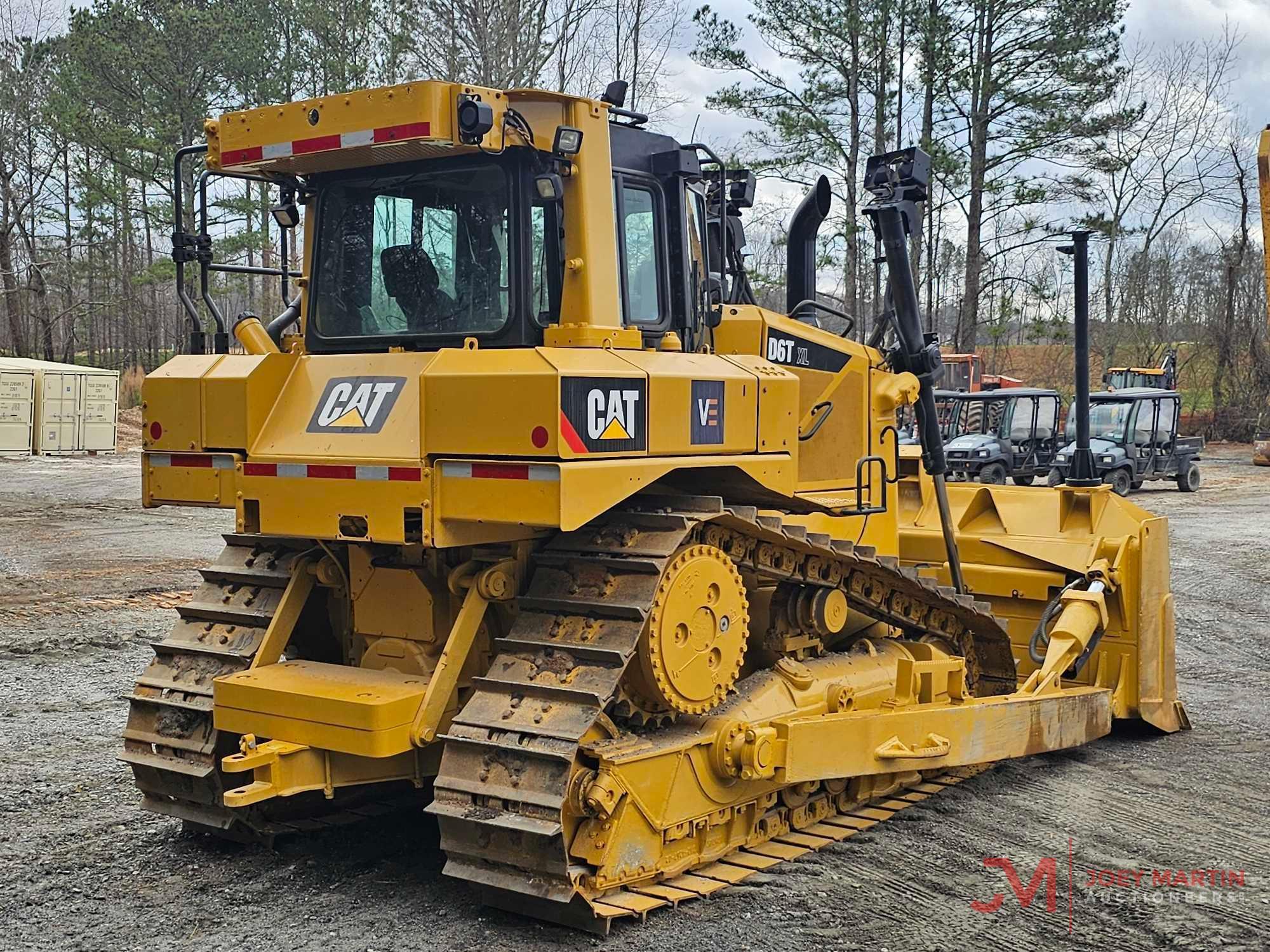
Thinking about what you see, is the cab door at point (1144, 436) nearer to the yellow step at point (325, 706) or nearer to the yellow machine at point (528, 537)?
the yellow machine at point (528, 537)

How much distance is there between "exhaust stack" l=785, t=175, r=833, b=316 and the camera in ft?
22.6

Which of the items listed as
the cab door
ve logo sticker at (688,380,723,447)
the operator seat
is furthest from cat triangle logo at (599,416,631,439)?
the cab door

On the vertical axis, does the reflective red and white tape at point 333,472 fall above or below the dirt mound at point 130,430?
below

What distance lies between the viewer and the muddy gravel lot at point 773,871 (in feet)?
15.0

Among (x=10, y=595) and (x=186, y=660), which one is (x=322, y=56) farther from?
(x=186, y=660)

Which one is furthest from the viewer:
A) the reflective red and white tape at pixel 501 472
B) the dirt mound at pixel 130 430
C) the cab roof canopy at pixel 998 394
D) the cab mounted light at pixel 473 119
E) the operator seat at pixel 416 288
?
the dirt mound at pixel 130 430

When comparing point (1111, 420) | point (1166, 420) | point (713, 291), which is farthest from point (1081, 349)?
point (1166, 420)

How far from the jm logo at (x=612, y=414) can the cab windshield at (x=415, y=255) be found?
0.71 m

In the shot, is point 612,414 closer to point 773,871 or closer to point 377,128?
point 377,128

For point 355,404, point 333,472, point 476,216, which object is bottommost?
point 333,472

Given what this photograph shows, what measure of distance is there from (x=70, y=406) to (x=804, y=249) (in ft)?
79.5

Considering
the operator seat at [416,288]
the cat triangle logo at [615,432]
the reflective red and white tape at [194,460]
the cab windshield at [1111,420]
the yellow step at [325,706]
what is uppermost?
the operator seat at [416,288]

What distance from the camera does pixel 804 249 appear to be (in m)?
7.12

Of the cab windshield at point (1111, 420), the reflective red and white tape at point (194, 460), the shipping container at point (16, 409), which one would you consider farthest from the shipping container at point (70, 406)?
the reflective red and white tape at point (194, 460)
